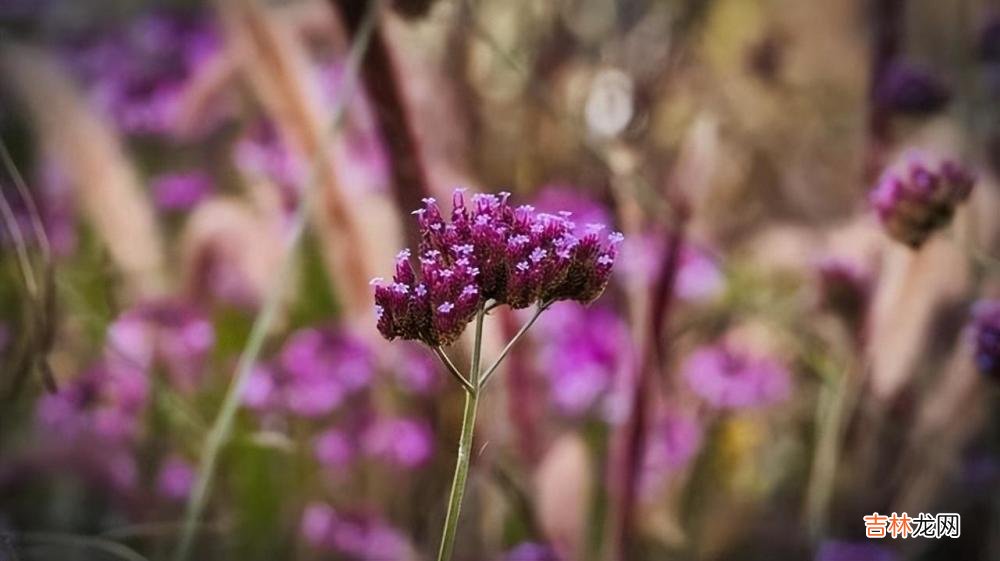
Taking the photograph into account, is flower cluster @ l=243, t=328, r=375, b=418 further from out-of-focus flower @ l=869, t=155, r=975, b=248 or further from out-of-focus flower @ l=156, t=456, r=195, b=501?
out-of-focus flower @ l=869, t=155, r=975, b=248

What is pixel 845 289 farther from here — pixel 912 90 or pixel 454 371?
pixel 454 371

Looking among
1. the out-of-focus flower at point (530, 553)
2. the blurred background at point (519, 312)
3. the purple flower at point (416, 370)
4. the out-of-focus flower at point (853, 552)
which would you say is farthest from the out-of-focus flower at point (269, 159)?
the out-of-focus flower at point (853, 552)

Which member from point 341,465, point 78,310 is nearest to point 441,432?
point 341,465

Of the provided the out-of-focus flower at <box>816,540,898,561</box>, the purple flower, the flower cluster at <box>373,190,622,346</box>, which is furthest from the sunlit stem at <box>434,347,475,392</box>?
the out-of-focus flower at <box>816,540,898,561</box>

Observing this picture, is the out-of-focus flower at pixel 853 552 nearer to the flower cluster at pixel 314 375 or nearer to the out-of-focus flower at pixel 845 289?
the out-of-focus flower at pixel 845 289

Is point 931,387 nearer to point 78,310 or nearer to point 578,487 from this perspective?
point 578,487

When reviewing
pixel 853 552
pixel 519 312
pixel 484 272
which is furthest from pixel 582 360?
pixel 484 272
